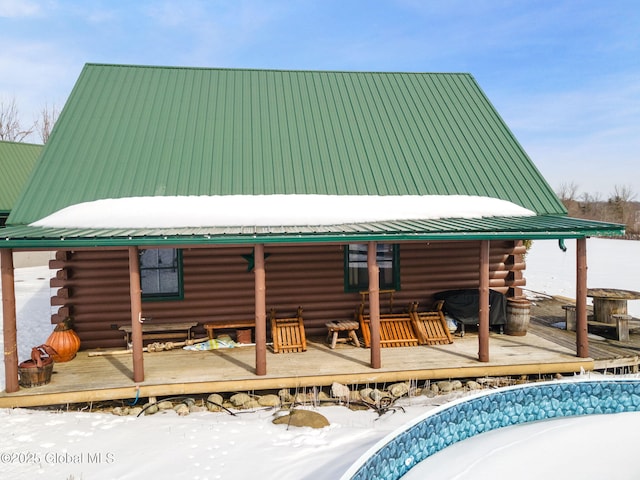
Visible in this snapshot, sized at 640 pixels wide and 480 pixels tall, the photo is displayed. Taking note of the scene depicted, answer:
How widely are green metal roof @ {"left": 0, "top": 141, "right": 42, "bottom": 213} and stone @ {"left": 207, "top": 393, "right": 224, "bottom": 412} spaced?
16.5 m

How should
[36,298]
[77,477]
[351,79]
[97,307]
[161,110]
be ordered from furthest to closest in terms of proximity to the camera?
[36,298] → [351,79] → [161,110] → [97,307] → [77,477]

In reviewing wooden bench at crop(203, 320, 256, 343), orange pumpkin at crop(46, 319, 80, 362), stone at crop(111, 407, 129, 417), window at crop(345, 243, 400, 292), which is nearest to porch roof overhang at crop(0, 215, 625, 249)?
window at crop(345, 243, 400, 292)

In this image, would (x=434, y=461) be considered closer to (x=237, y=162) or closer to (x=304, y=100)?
(x=237, y=162)

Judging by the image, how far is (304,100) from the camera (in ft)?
42.7

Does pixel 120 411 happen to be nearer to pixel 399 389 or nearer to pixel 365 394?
pixel 365 394

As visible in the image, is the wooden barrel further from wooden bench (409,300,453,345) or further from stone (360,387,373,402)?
stone (360,387,373,402)

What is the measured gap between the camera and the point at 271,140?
11.6 m

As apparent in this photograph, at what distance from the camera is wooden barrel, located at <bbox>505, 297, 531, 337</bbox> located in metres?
10.4

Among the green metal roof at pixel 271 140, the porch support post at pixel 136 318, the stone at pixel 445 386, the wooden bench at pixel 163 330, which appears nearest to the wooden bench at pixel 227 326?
the wooden bench at pixel 163 330

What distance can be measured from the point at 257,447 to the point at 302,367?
2.24m

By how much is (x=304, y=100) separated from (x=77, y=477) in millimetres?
10550

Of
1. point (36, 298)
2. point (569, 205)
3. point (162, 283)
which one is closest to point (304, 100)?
point (162, 283)

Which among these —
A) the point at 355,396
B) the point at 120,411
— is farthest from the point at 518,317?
the point at 120,411

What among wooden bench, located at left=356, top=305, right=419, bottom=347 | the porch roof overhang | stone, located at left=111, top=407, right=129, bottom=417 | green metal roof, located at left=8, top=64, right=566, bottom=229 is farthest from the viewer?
green metal roof, located at left=8, top=64, right=566, bottom=229
